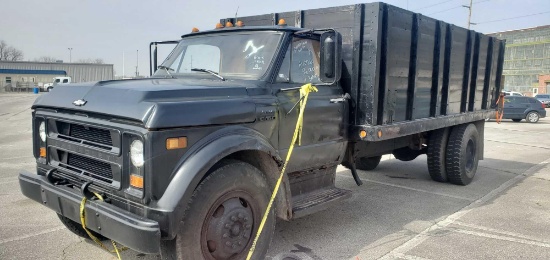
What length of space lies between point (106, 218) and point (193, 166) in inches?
28.7

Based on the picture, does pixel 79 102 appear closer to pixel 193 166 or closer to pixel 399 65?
pixel 193 166

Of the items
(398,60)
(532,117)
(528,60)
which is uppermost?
(528,60)

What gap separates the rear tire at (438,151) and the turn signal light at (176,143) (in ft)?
17.7

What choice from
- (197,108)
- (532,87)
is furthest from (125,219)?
(532,87)

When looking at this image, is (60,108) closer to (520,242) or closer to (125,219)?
(125,219)

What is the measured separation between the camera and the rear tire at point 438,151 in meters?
7.29

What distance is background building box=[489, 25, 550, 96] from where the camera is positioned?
180 feet

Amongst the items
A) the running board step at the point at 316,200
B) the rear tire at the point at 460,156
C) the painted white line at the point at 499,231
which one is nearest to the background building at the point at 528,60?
the rear tire at the point at 460,156

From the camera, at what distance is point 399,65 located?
5.52 meters

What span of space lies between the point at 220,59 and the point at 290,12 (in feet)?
6.10

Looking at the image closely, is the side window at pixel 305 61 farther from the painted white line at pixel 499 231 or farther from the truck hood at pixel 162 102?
the painted white line at pixel 499 231

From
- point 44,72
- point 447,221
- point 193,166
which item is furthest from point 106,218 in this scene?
point 44,72

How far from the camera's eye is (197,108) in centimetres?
325

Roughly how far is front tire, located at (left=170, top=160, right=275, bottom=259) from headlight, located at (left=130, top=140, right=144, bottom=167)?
18.4 inches
